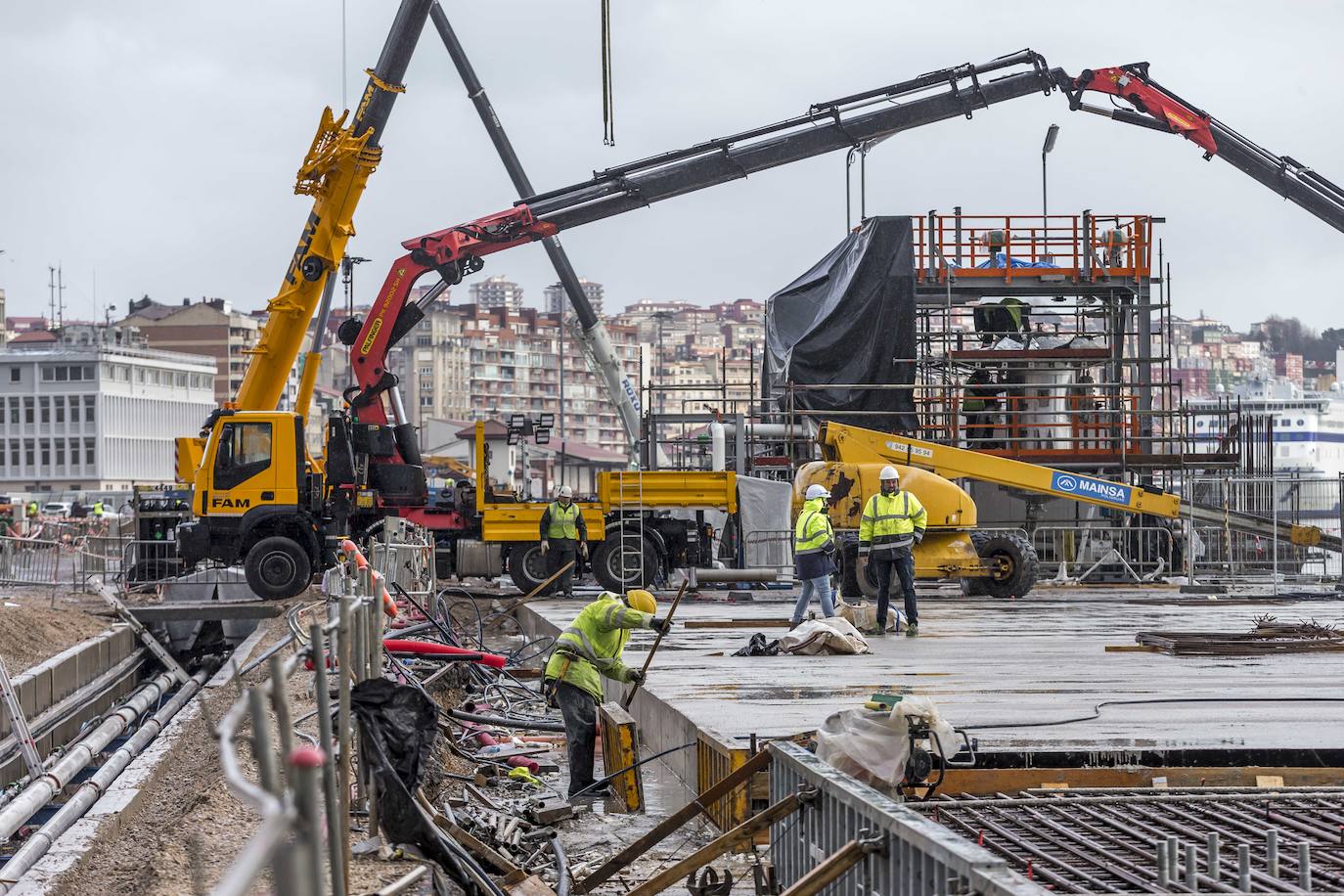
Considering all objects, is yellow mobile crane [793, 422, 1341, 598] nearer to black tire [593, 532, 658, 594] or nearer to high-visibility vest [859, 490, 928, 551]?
black tire [593, 532, 658, 594]

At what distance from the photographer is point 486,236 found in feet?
86.9

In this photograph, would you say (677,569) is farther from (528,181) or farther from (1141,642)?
(528,181)

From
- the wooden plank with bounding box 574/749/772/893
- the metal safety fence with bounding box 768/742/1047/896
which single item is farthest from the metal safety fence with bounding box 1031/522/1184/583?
the metal safety fence with bounding box 768/742/1047/896

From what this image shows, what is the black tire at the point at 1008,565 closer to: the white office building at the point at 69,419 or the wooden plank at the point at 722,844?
the wooden plank at the point at 722,844

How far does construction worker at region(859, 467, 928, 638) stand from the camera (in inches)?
647

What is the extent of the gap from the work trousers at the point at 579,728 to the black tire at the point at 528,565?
14.2 metres

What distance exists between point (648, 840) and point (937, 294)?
24.0 meters

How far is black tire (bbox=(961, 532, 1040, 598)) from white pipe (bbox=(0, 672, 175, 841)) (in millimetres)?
11828

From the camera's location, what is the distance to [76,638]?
825 inches

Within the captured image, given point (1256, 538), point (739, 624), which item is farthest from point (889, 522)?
point (1256, 538)

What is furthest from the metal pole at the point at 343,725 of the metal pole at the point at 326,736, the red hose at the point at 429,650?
the red hose at the point at 429,650

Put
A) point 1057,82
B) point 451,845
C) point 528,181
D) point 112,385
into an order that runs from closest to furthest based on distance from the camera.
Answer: point 451,845, point 1057,82, point 528,181, point 112,385

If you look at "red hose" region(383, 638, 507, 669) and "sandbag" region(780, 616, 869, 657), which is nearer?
"red hose" region(383, 638, 507, 669)

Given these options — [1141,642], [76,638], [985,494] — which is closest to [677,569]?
[985,494]
